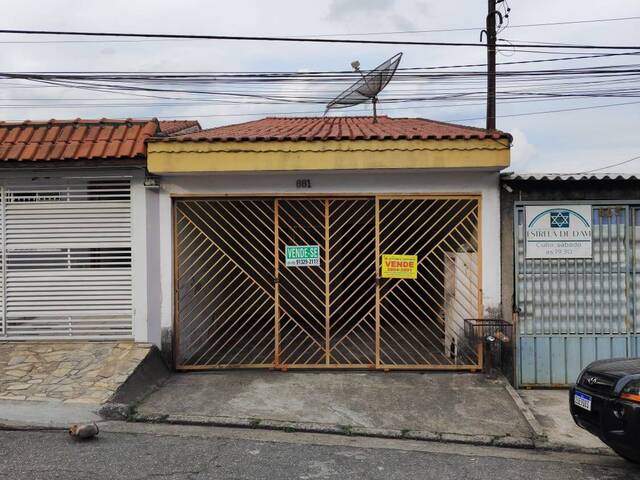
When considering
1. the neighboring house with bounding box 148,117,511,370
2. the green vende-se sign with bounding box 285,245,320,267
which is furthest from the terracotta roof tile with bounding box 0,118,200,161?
the green vende-se sign with bounding box 285,245,320,267

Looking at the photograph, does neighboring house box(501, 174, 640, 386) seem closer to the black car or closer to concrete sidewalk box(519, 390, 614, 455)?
concrete sidewalk box(519, 390, 614, 455)

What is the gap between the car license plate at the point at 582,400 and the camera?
398cm

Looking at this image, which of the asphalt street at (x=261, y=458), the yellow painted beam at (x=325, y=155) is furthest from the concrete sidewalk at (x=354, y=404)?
the yellow painted beam at (x=325, y=155)

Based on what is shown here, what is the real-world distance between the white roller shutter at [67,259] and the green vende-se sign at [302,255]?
2.13m

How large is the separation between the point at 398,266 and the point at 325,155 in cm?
179

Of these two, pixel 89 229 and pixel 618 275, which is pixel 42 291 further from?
pixel 618 275

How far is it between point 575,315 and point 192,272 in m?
5.33

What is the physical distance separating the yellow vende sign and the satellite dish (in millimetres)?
3120

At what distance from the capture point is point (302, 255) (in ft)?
21.7

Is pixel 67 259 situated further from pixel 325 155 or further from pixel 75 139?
pixel 325 155

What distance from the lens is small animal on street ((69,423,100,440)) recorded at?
14.4 ft

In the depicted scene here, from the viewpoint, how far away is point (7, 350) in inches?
243

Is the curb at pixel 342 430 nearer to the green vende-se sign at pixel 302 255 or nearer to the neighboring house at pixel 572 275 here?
Result: the neighboring house at pixel 572 275

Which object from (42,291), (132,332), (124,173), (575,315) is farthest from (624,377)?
(42,291)
